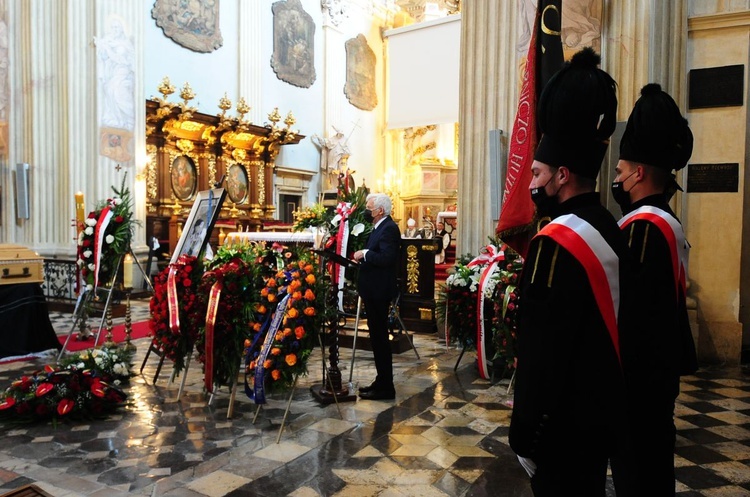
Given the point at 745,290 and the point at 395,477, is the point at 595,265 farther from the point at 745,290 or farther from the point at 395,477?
the point at 745,290

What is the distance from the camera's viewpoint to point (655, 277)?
258cm

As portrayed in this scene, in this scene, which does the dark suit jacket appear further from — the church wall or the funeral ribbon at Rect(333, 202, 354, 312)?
the church wall

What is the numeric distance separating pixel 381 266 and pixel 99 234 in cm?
358

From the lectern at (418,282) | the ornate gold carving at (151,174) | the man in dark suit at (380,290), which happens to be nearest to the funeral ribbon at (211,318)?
the man in dark suit at (380,290)

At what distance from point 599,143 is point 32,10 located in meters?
13.6

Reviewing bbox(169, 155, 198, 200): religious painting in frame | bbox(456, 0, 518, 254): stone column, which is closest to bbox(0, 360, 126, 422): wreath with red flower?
bbox(456, 0, 518, 254): stone column

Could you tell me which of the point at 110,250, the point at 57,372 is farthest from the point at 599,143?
the point at 110,250

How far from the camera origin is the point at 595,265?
1.70 metres

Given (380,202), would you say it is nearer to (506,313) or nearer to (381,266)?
(381,266)

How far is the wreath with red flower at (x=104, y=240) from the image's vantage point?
654cm

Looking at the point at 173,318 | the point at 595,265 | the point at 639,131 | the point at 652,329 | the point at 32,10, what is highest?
the point at 32,10

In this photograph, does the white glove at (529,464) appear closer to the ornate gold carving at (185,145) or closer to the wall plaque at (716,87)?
the wall plaque at (716,87)

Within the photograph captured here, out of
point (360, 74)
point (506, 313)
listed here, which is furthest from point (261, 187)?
point (506, 313)

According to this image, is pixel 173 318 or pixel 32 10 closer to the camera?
pixel 173 318
